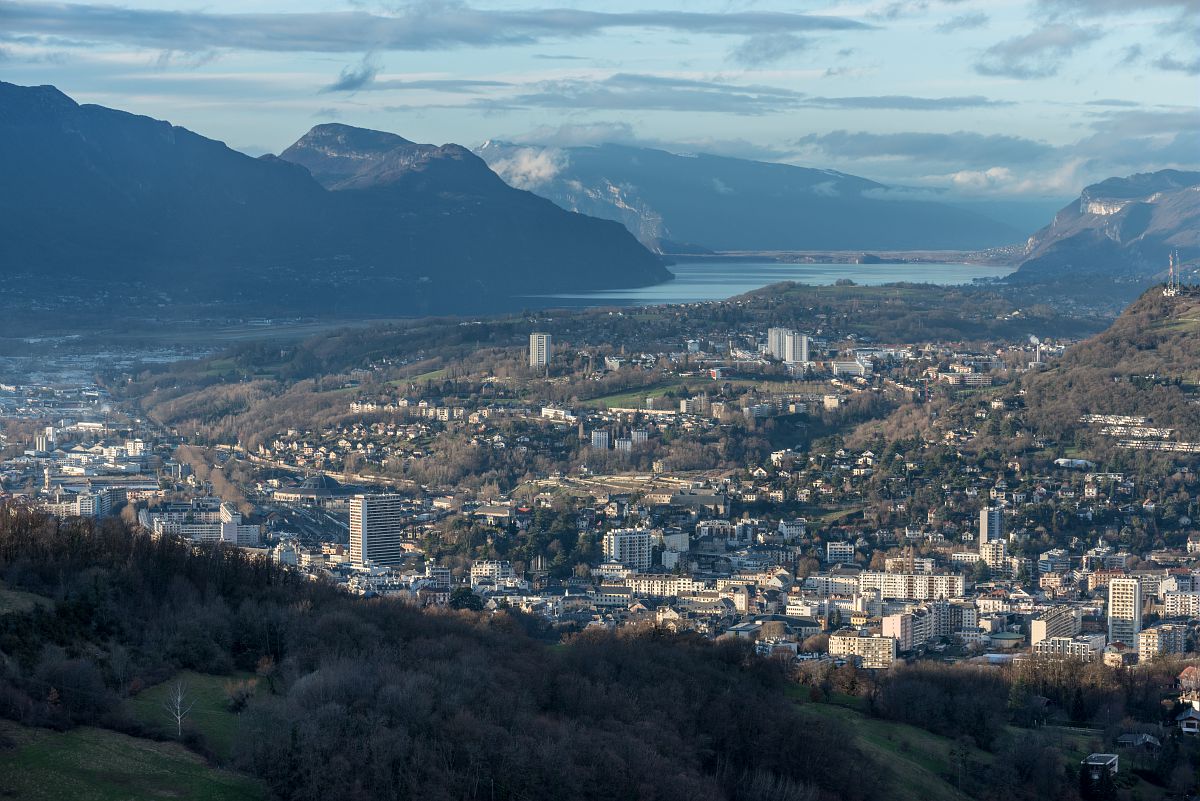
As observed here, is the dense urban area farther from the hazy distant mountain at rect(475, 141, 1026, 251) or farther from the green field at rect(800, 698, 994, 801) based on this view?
the hazy distant mountain at rect(475, 141, 1026, 251)

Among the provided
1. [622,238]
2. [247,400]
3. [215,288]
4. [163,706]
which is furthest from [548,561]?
[622,238]

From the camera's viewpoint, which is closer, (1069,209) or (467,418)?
(467,418)

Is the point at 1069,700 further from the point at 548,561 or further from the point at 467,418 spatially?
the point at 467,418

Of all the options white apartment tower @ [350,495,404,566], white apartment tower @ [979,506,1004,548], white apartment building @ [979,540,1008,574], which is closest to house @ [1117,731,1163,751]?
white apartment building @ [979,540,1008,574]

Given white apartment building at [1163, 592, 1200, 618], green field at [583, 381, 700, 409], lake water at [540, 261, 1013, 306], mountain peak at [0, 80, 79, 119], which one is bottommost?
white apartment building at [1163, 592, 1200, 618]

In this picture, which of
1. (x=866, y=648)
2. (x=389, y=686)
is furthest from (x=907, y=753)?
(x=389, y=686)

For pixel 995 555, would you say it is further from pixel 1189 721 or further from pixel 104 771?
pixel 104 771
